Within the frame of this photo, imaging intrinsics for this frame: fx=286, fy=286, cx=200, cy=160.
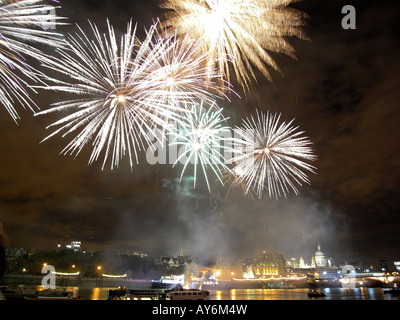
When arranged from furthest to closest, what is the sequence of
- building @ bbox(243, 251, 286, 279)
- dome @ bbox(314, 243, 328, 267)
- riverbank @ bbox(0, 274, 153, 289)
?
dome @ bbox(314, 243, 328, 267), building @ bbox(243, 251, 286, 279), riverbank @ bbox(0, 274, 153, 289)

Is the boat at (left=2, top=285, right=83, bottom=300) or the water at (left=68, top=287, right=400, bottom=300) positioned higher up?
the boat at (left=2, top=285, right=83, bottom=300)

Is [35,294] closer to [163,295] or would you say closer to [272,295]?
[163,295]

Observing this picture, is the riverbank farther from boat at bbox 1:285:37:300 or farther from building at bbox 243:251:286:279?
building at bbox 243:251:286:279

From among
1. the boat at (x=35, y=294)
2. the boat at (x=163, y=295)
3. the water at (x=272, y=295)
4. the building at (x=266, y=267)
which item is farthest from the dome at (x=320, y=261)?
the boat at (x=35, y=294)

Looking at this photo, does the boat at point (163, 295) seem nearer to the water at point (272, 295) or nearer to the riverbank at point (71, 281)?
the water at point (272, 295)

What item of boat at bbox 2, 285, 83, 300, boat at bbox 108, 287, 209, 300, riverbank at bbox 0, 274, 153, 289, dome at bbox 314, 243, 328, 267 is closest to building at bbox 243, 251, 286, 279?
dome at bbox 314, 243, 328, 267

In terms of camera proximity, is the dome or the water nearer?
the water

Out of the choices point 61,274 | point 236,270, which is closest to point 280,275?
point 236,270

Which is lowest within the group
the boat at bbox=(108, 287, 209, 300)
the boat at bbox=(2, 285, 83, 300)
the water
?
the water

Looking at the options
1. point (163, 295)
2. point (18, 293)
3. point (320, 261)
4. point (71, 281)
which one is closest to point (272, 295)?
point (163, 295)

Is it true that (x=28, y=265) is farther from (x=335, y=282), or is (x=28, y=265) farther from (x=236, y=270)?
(x=335, y=282)

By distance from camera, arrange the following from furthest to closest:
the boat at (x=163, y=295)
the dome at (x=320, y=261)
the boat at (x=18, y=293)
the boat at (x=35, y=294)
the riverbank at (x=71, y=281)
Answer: the dome at (x=320, y=261)
the riverbank at (x=71, y=281)
the boat at (x=163, y=295)
the boat at (x=18, y=293)
the boat at (x=35, y=294)

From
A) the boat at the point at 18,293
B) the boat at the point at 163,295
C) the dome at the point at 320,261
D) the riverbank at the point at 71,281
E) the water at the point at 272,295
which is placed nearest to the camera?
the boat at the point at 18,293

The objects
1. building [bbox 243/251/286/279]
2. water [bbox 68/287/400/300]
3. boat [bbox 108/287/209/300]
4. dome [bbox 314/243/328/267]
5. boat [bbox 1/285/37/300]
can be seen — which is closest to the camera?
boat [bbox 1/285/37/300]
